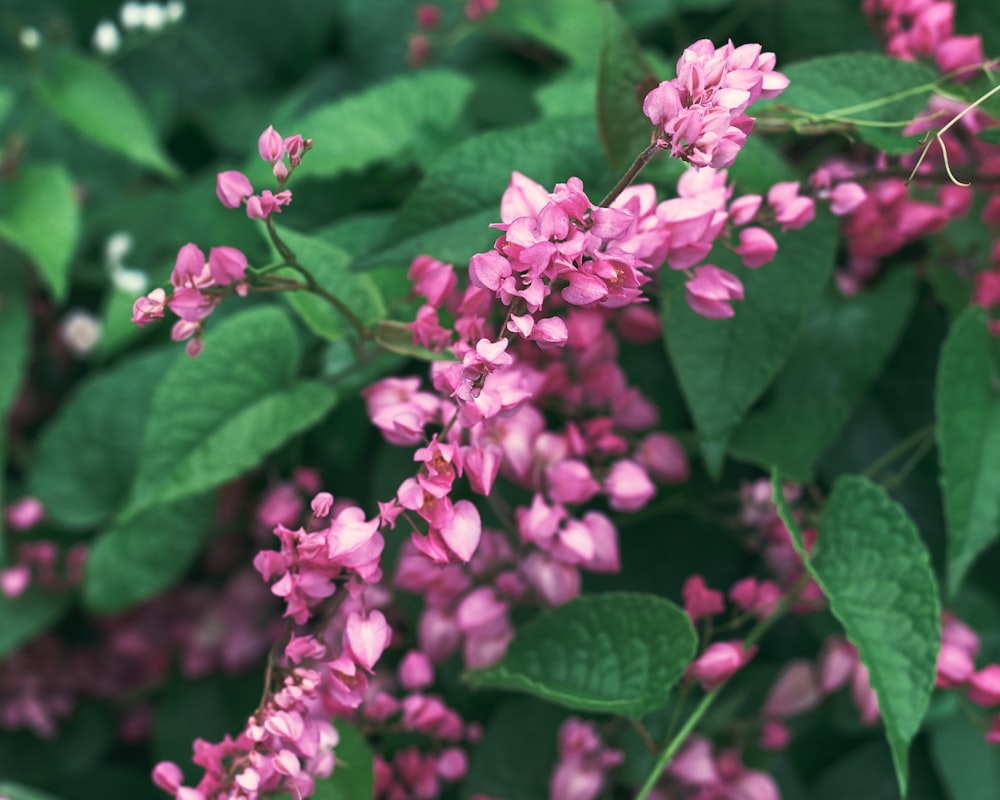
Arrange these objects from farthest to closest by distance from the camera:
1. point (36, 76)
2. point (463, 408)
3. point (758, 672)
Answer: point (36, 76)
point (758, 672)
point (463, 408)

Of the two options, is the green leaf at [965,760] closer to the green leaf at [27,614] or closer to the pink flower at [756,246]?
the pink flower at [756,246]

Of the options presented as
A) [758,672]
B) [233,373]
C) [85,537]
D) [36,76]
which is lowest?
[758,672]

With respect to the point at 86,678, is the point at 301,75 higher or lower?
higher

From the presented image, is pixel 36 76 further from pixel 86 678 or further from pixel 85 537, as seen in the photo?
pixel 86 678

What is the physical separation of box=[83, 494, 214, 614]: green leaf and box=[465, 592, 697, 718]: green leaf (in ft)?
0.80

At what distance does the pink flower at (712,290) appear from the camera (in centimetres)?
41

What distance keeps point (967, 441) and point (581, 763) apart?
0.25m

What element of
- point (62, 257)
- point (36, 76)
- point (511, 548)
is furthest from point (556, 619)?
point (36, 76)

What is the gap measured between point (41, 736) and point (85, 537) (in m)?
0.15

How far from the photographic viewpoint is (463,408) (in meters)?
0.34

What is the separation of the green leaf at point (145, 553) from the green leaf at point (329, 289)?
0.20m

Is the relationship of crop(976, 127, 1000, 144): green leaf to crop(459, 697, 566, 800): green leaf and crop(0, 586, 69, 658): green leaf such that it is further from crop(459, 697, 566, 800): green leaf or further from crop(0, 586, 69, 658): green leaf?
crop(0, 586, 69, 658): green leaf

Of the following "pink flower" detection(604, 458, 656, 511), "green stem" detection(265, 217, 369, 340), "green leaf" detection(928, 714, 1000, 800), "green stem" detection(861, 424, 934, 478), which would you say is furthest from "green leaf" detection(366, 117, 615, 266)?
"green leaf" detection(928, 714, 1000, 800)

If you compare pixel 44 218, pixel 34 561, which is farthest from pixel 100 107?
pixel 34 561
